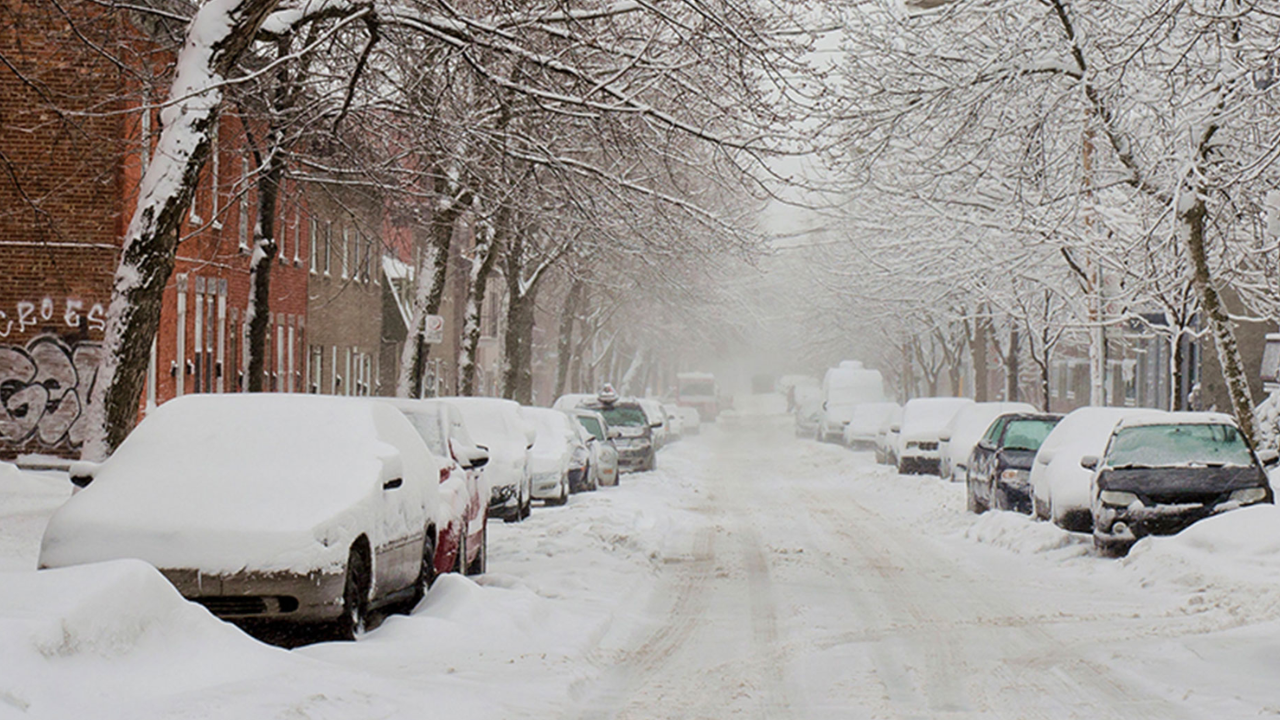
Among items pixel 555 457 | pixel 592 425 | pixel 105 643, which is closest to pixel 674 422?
pixel 592 425

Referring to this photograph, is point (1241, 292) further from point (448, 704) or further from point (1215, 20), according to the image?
point (448, 704)

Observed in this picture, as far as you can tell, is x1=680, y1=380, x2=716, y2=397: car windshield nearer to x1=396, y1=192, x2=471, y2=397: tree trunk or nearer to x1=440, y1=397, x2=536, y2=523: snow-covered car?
x1=396, y1=192, x2=471, y2=397: tree trunk

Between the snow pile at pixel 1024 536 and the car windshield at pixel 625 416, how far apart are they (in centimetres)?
1750

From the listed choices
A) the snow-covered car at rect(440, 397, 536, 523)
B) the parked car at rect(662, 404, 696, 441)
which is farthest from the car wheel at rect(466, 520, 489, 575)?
the parked car at rect(662, 404, 696, 441)

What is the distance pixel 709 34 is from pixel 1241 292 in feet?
56.6

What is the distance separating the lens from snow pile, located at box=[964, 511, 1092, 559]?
18.4 metres

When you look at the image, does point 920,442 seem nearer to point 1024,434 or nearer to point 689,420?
point 1024,434

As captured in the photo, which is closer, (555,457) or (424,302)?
(555,457)

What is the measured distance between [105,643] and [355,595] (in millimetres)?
3134

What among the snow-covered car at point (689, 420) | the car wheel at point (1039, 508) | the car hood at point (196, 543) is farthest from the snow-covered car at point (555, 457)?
the snow-covered car at point (689, 420)

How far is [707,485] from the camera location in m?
36.1

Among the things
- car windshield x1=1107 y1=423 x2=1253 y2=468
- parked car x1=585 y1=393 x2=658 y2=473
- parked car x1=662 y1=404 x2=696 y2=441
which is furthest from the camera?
parked car x1=662 y1=404 x2=696 y2=441

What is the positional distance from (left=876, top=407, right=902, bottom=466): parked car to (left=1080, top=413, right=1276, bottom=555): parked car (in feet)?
72.5

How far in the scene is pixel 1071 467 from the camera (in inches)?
752
